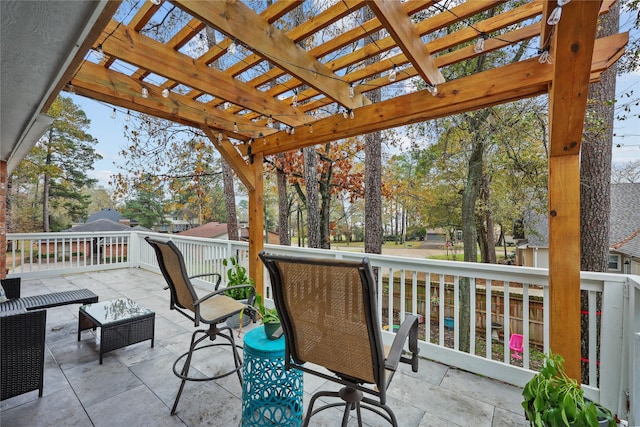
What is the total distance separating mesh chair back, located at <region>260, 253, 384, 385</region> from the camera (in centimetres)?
127

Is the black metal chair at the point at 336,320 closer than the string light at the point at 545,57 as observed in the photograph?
Yes

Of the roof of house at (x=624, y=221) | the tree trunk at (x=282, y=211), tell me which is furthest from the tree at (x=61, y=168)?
the roof of house at (x=624, y=221)

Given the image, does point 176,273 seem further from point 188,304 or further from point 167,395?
point 167,395

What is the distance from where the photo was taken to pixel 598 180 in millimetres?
3543

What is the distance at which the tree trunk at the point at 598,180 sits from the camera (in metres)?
3.49

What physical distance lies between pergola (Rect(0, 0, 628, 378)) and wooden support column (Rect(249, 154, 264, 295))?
1.04 metres

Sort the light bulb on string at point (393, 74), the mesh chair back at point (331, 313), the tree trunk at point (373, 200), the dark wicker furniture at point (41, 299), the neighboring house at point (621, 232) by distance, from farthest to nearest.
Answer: the neighboring house at point (621, 232)
the tree trunk at point (373, 200)
the dark wicker furniture at point (41, 299)
the light bulb on string at point (393, 74)
the mesh chair back at point (331, 313)

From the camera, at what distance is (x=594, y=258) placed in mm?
3518

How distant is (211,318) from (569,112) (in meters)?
2.77

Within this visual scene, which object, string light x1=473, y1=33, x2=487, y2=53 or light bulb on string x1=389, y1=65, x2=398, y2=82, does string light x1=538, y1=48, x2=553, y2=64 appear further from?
light bulb on string x1=389, y1=65, x2=398, y2=82

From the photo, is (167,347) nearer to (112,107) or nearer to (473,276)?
(112,107)

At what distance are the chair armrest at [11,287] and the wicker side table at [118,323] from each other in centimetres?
102

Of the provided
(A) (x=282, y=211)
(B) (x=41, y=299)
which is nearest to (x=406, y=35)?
(B) (x=41, y=299)

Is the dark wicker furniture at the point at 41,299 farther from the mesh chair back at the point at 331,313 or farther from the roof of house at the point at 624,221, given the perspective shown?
the roof of house at the point at 624,221
